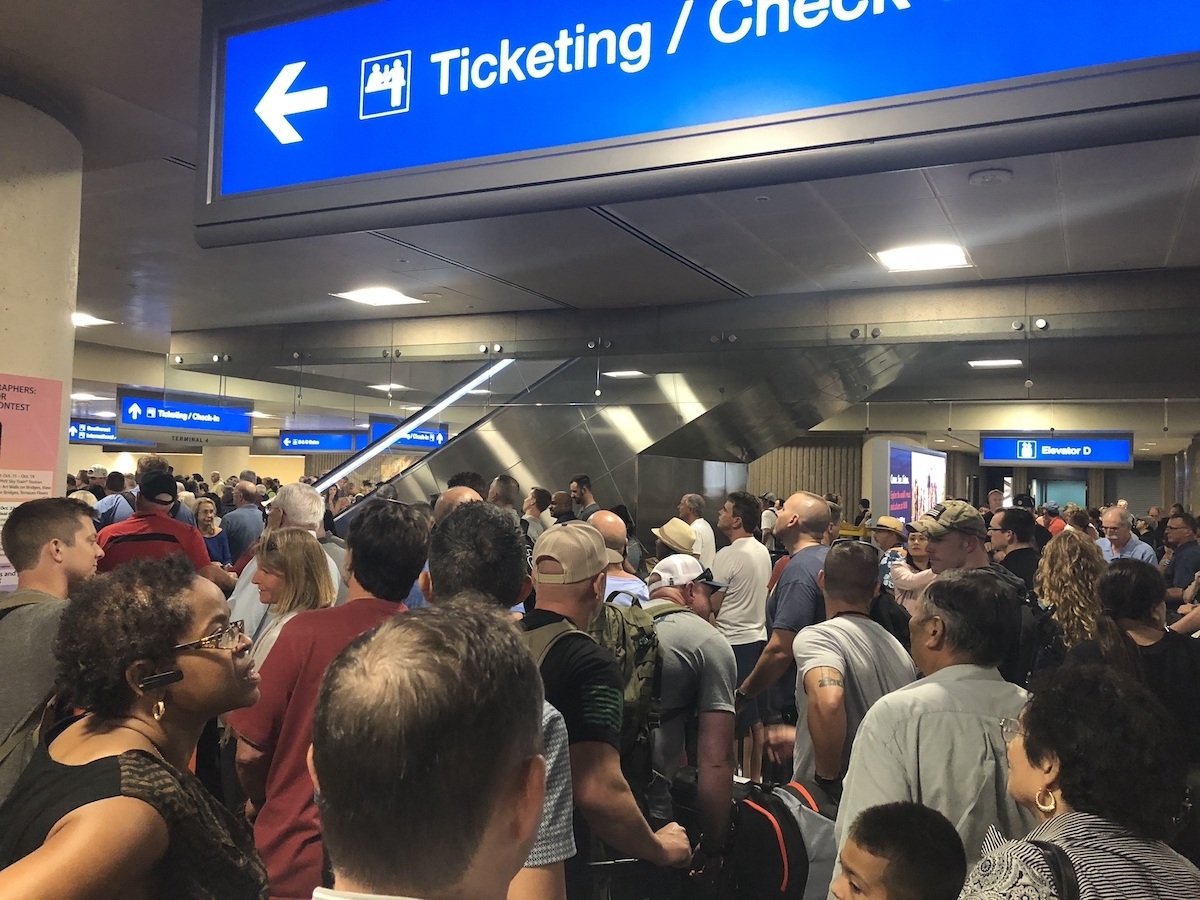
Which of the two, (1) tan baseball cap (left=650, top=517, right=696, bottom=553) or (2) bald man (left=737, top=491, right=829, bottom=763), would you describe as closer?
(2) bald man (left=737, top=491, right=829, bottom=763)

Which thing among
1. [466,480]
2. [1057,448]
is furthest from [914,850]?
[1057,448]

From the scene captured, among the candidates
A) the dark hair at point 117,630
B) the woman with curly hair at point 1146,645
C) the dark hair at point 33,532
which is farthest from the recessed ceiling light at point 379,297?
the dark hair at point 117,630

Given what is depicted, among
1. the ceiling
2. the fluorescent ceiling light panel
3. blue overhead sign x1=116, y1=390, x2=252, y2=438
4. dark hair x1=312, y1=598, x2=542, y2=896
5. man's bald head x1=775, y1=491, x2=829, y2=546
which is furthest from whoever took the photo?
blue overhead sign x1=116, y1=390, x2=252, y2=438

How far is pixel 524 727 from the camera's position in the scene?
100 centimetres

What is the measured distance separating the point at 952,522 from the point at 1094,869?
3.41 metres

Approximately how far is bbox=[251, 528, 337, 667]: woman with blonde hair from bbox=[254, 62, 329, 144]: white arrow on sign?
5.03 feet

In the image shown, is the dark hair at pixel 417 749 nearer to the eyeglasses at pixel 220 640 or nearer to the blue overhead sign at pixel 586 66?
the eyeglasses at pixel 220 640

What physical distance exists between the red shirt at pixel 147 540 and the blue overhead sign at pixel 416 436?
6.08 meters

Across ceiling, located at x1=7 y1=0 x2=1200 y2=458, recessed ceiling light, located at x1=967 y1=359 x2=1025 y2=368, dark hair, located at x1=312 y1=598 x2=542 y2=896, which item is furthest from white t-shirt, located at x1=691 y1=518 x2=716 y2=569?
dark hair, located at x1=312 y1=598 x2=542 y2=896

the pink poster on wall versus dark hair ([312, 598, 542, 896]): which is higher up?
the pink poster on wall

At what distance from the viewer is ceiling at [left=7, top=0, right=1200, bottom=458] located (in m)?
4.12

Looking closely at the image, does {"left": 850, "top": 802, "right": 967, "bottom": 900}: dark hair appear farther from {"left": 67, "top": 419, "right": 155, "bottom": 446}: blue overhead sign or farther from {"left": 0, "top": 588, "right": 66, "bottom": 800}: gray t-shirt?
{"left": 67, "top": 419, "right": 155, "bottom": 446}: blue overhead sign

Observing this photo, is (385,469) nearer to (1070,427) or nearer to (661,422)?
(661,422)

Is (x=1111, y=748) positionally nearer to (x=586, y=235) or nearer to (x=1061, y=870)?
(x=1061, y=870)
